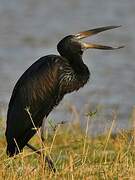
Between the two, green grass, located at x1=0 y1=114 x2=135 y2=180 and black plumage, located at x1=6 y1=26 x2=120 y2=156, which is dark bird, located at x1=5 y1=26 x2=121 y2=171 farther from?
green grass, located at x1=0 y1=114 x2=135 y2=180

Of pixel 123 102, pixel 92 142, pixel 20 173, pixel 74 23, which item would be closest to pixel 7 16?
pixel 74 23

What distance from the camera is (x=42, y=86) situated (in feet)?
29.8

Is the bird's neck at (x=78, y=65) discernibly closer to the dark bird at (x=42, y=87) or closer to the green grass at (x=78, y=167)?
the dark bird at (x=42, y=87)

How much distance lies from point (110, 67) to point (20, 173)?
10.3 metres

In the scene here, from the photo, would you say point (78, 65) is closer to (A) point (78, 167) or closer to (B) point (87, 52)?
(A) point (78, 167)

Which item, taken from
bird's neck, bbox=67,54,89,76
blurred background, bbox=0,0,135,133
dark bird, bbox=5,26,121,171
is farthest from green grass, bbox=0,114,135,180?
blurred background, bbox=0,0,135,133

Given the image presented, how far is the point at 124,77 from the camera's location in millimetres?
17062

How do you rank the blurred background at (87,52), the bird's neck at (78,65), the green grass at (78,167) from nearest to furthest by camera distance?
the green grass at (78,167) → the bird's neck at (78,65) → the blurred background at (87,52)

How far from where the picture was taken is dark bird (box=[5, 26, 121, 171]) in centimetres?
880

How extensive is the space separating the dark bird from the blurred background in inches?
114

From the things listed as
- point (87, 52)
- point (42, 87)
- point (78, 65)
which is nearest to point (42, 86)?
point (42, 87)

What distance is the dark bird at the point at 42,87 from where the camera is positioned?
8.80 metres

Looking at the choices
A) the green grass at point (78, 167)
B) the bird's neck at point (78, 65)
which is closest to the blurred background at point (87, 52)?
the bird's neck at point (78, 65)

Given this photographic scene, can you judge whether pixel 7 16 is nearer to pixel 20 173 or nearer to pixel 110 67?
pixel 110 67
